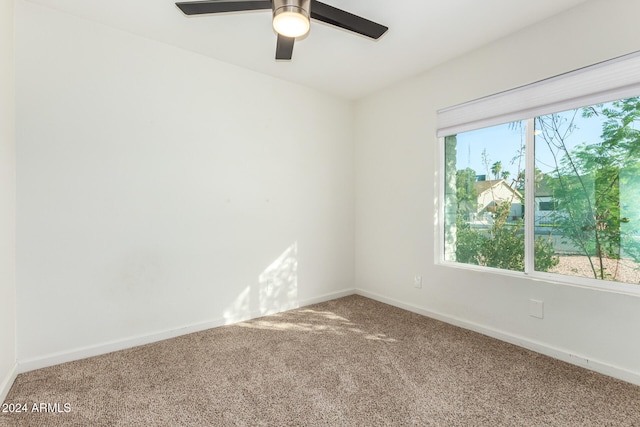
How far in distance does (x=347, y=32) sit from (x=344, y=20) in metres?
0.53

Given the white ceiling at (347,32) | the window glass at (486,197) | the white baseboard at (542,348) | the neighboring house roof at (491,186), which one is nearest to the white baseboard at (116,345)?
the white baseboard at (542,348)

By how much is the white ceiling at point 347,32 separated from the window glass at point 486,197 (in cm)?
78

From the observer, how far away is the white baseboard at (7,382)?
1.73 meters

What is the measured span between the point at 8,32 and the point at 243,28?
1435 mm

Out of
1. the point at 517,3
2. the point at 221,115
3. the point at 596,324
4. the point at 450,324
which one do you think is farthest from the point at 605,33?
the point at 221,115

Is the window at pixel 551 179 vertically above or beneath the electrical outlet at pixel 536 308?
above

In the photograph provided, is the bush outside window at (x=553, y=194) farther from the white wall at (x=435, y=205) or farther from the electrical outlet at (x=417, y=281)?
the electrical outlet at (x=417, y=281)

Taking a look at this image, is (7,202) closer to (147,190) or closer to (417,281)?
(147,190)

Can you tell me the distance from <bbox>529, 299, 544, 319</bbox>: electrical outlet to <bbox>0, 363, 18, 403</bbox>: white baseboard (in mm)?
3420

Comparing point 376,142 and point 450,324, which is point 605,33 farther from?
point 450,324

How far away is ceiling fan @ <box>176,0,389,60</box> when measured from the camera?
1.56 metres

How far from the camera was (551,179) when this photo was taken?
2305mm

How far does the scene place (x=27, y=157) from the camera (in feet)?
6.61

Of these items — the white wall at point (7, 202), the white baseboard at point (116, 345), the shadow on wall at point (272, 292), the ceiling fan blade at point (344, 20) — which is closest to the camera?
the ceiling fan blade at point (344, 20)
